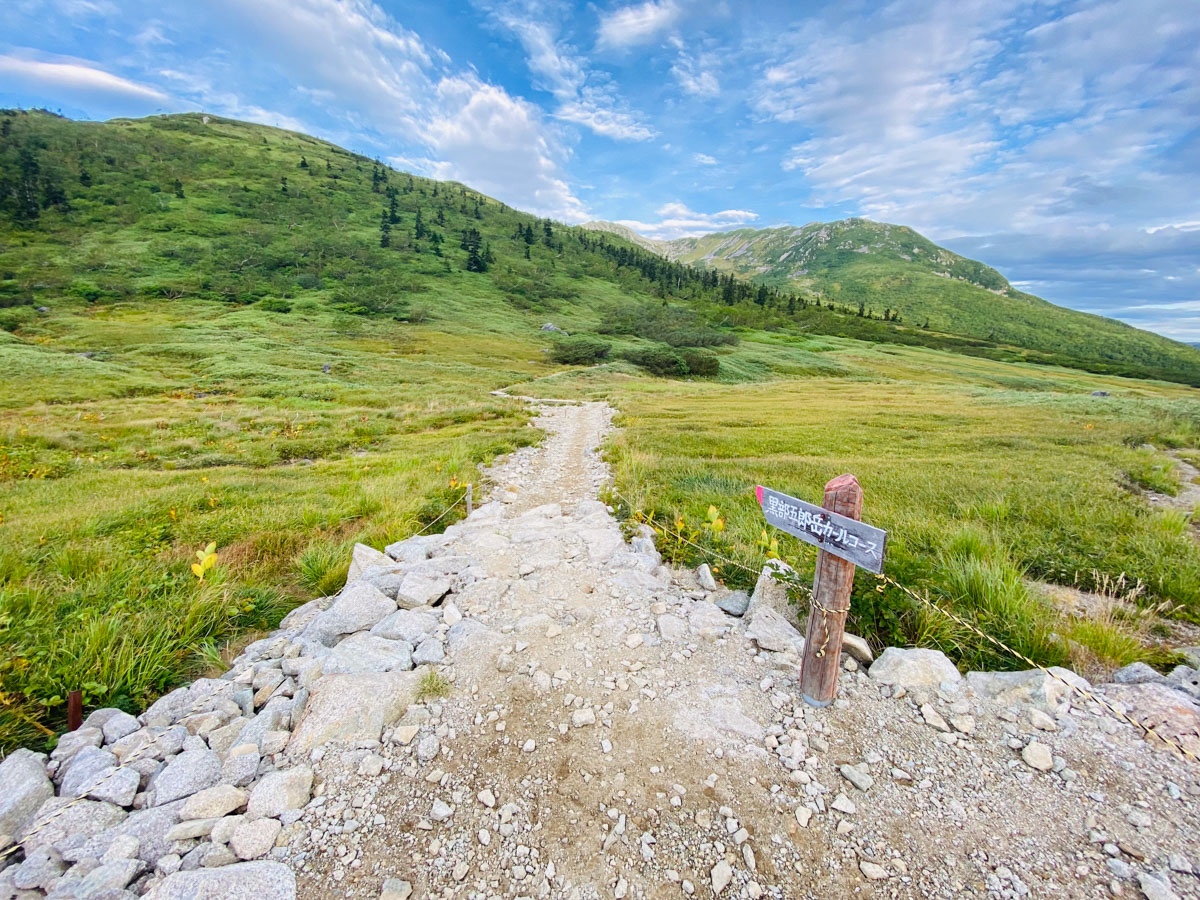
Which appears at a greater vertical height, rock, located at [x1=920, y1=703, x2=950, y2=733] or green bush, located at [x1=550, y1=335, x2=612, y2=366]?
green bush, located at [x1=550, y1=335, x2=612, y2=366]

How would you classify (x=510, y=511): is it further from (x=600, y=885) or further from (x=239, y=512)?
(x=600, y=885)

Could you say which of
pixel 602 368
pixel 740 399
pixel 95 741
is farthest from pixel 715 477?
pixel 602 368

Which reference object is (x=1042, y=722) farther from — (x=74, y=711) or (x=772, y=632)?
(x=74, y=711)

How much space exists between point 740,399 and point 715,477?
26890 millimetres

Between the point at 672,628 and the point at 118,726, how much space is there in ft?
14.9

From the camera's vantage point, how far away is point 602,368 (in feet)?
188

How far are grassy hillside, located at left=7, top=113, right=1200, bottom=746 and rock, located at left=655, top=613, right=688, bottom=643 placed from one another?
5.36 feet

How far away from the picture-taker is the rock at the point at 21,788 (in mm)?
2711

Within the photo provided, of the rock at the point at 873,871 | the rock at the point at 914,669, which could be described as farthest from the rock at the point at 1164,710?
the rock at the point at 873,871

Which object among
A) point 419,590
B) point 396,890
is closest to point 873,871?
point 396,890

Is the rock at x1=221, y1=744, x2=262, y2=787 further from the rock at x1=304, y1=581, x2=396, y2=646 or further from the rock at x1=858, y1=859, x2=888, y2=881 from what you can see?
the rock at x1=858, y1=859, x2=888, y2=881

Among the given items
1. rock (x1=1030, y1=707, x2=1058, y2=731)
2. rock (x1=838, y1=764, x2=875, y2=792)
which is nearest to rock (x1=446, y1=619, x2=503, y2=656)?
rock (x1=838, y1=764, x2=875, y2=792)

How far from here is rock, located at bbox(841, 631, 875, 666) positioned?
4.23 metres

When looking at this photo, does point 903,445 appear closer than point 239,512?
No
